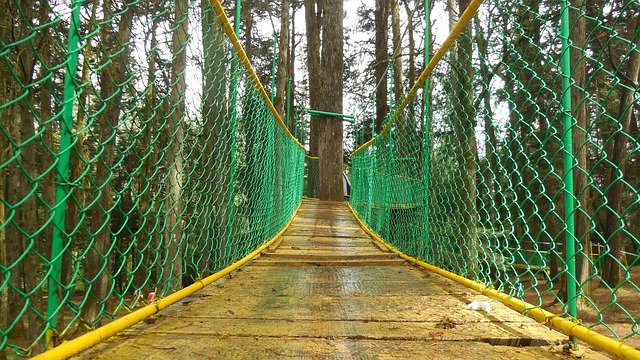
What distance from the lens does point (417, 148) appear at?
3668 millimetres

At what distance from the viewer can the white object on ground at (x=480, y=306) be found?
1.86 meters

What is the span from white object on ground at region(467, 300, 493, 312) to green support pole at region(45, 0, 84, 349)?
56.7 inches

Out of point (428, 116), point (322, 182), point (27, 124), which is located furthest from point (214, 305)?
point (322, 182)

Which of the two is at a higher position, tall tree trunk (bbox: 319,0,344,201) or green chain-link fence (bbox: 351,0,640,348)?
tall tree trunk (bbox: 319,0,344,201)

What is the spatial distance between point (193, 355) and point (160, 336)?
208mm

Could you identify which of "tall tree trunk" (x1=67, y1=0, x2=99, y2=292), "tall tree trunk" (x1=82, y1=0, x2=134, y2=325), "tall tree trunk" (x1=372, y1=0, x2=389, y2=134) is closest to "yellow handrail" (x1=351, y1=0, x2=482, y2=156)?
"tall tree trunk" (x1=82, y1=0, x2=134, y2=325)

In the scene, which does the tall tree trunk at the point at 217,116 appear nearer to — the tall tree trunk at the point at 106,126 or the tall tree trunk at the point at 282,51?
the tall tree trunk at the point at 106,126

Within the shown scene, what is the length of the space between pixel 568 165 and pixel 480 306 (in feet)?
2.15

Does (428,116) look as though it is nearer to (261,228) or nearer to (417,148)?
(417,148)

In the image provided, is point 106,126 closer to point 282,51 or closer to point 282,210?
point 282,210

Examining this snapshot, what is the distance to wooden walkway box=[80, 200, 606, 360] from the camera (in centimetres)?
138

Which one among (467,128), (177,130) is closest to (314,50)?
(467,128)

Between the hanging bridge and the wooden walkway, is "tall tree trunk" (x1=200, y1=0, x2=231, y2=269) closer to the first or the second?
the hanging bridge

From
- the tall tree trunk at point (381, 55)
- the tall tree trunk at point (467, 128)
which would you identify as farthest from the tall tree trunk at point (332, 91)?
the tall tree trunk at point (467, 128)
